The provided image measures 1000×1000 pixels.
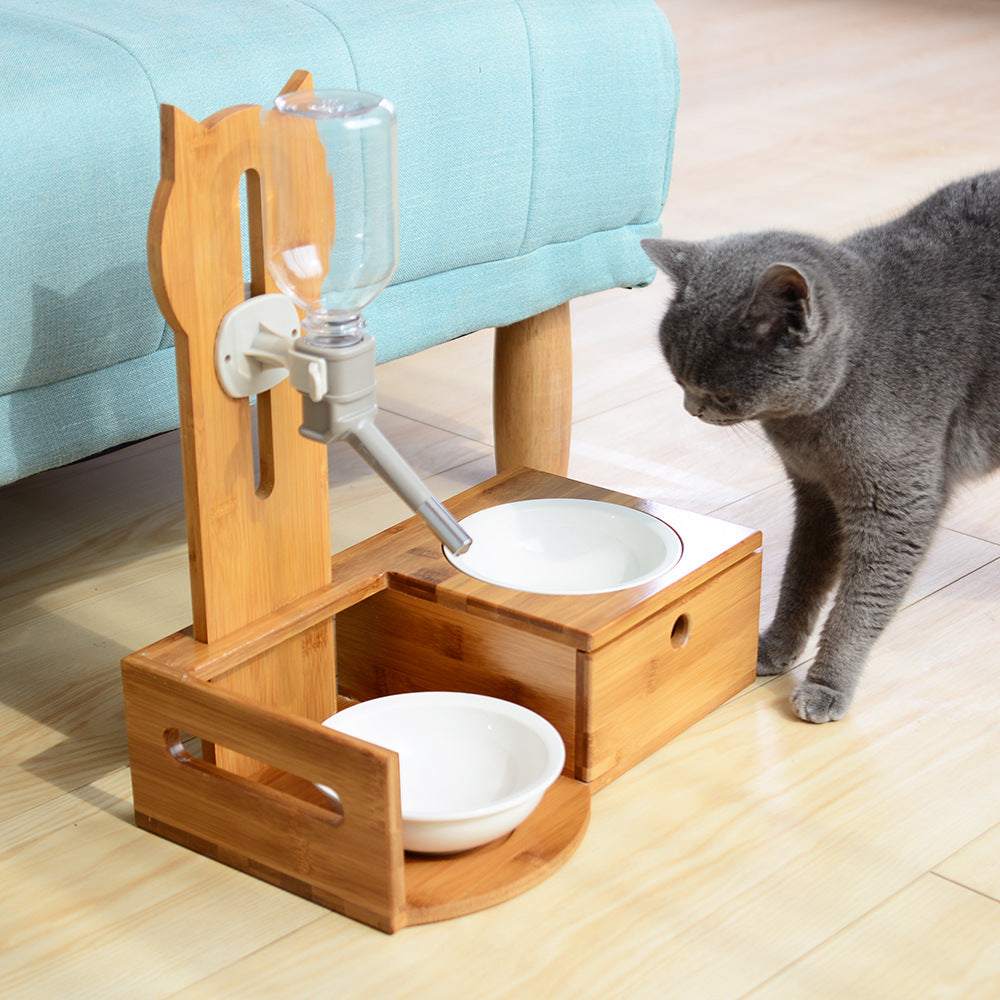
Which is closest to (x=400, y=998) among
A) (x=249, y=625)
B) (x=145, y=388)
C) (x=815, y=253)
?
(x=249, y=625)

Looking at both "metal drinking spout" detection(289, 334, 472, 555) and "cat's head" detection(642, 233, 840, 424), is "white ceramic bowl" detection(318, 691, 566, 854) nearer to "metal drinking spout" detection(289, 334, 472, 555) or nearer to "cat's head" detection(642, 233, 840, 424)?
"metal drinking spout" detection(289, 334, 472, 555)

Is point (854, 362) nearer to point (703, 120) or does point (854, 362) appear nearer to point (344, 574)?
point (344, 574)

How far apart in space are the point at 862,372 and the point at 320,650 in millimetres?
491

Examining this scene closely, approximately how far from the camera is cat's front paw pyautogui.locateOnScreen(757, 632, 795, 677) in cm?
125

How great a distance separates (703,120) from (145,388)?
2.30 metres

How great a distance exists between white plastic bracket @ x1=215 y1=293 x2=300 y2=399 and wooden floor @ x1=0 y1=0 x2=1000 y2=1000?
1.12 ft

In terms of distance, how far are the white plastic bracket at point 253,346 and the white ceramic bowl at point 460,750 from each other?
260 millimetres

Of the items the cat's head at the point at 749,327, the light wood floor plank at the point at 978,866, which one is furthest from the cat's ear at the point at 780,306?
the light wood floor plank at the point at 978,866

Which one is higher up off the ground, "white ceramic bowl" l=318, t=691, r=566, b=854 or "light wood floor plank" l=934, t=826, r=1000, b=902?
"white ceramic bowl" l=318, t=691, r=566, b=854

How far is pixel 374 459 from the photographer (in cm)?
94

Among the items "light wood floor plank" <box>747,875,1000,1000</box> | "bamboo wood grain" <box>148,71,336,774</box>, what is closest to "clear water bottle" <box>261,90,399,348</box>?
"bamboo wood grain" <box>148,71,336,774</box>

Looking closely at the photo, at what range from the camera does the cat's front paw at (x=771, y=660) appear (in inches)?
49.0

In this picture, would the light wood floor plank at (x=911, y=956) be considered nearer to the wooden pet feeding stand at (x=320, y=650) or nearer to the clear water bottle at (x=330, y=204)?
the wooden pet feeding stand at (x=320, y=650)

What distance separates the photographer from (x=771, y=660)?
125cm
